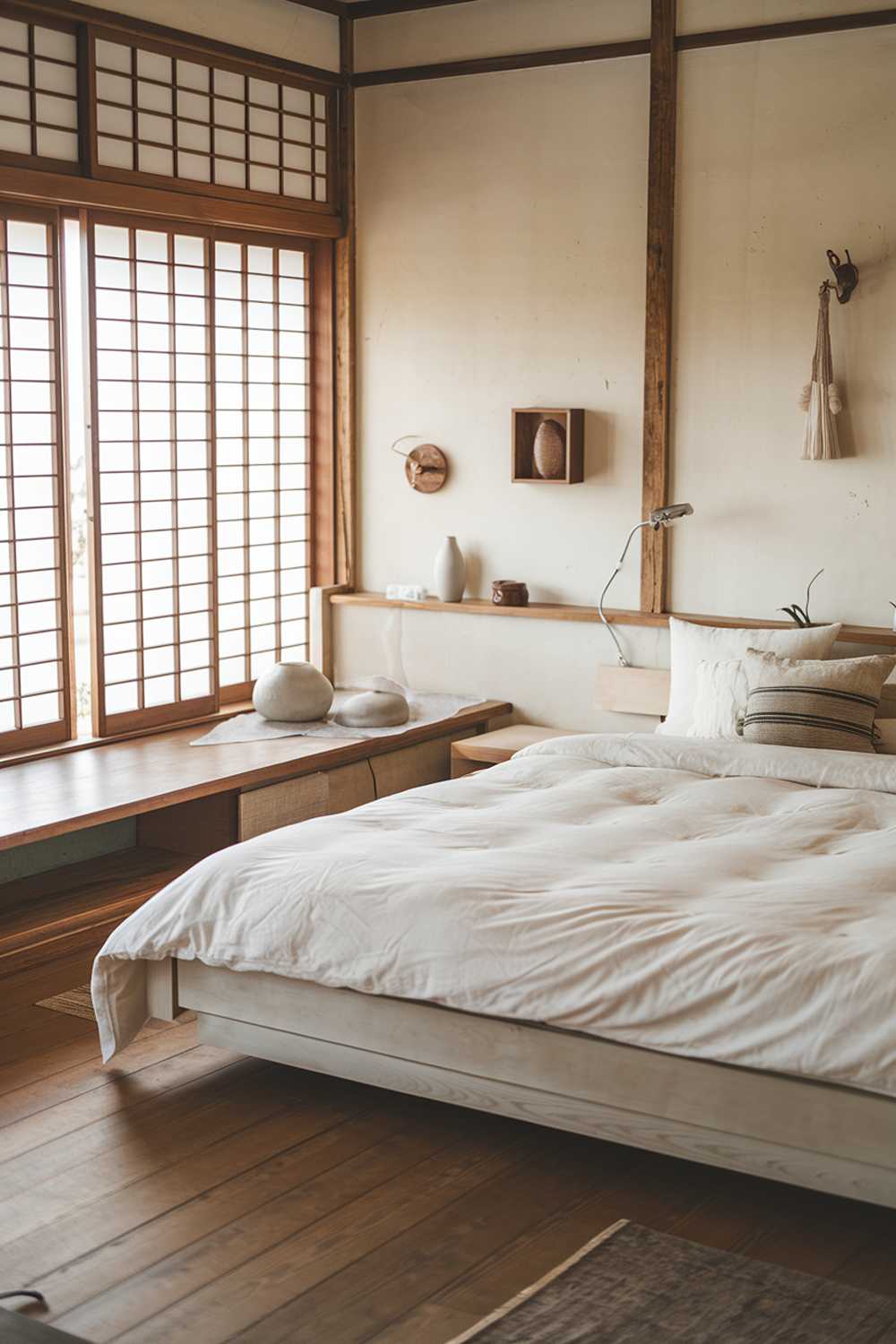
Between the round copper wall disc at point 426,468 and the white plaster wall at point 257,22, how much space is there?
1507mm

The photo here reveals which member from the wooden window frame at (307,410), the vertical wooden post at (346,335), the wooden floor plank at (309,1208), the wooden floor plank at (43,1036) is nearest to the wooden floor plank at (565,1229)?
the wooden floor plank at (309,1208)

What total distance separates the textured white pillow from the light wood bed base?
1746mm

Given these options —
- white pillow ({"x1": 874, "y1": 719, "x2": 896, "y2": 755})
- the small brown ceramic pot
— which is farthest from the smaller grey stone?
white pillow ({"x1": 874, "y1": 719, "x2": 896, "y2": 755})

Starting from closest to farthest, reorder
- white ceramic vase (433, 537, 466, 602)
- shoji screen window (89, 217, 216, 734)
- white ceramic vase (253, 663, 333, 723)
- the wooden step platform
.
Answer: the wooden step platform, shoji screen window (89, 217, 216, 734), white ceramic vase (253, 663, 333, 723), white ceramic vase (433, 537, 466, 602)

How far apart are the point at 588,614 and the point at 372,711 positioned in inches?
34.4

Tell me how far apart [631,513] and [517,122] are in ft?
4.90

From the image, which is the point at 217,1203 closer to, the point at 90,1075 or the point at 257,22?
the point at 90,1075

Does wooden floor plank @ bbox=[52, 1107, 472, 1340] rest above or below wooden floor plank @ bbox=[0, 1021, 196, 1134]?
below

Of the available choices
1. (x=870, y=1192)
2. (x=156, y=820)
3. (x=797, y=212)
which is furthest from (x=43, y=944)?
(x=797, y=212)

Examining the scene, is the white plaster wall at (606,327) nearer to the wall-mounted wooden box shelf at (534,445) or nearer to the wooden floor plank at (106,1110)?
the wall-mounted wooden box shelf at (534,445)

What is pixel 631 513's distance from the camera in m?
5.36

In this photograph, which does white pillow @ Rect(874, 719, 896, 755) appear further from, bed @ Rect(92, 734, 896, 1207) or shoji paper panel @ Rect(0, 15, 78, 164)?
shoji paper panel @ Rect(0, 15, 78, 164)

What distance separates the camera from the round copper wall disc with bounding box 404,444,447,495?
18.9ft

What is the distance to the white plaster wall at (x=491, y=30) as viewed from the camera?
519cm
